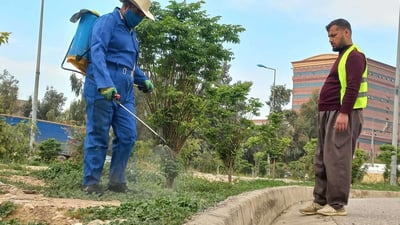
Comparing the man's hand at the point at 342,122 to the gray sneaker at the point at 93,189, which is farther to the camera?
the gray sneaker at the point at 93,189

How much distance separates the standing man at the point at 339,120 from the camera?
468 cm

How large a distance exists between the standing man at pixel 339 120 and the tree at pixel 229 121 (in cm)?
485

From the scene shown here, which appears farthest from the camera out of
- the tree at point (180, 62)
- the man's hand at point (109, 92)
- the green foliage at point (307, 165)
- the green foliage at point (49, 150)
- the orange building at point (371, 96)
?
the orange building at point (371, 96)

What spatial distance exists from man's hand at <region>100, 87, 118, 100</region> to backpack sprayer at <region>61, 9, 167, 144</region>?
13.1 inches

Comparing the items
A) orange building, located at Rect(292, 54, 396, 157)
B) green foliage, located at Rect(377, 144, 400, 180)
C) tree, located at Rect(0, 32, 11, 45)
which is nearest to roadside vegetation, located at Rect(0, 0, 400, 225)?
tree, located at Rect(0, 32, 11, 45)

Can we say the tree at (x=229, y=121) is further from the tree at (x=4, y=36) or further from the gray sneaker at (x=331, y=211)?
the tree at (x=4, y=36)

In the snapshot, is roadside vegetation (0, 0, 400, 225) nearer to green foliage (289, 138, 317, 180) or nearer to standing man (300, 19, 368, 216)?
green foliage (289, 138, 317, 180)

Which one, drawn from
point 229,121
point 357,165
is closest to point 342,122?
point 229,121

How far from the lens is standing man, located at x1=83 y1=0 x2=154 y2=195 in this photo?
505 centimetres

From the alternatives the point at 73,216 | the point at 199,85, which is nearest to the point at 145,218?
the point at 73,216

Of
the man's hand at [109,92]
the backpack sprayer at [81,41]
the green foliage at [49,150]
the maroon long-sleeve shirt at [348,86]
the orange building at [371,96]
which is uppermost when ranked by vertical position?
the orange building at [371,96]

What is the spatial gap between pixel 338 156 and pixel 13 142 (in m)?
9.78

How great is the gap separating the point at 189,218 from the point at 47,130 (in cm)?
2496

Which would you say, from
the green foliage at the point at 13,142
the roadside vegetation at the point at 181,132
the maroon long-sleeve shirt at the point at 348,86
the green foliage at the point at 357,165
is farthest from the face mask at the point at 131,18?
the green foliage at the point at 357,165
